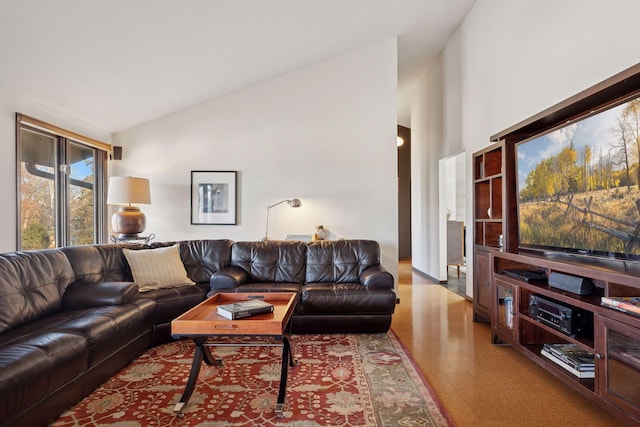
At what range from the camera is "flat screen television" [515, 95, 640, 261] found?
1819 millimetres

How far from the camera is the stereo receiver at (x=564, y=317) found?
202cm

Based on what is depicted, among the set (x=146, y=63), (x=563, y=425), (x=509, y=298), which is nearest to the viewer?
(x=563, y=425)

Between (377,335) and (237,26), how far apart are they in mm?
3146

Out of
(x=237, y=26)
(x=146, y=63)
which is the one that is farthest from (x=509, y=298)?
(x=146, y=63)

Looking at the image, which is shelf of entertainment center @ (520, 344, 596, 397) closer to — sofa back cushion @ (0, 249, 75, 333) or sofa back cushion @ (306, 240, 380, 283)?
sofa back cushion @ (306, 240, 380, 283)

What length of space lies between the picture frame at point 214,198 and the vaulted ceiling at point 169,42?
101cm

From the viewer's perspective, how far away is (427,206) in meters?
6.25

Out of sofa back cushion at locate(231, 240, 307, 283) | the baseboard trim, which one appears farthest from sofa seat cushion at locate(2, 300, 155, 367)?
the baseboard trim

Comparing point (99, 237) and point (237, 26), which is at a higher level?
point (237, 26)

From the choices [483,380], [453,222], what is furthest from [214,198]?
[453,222]

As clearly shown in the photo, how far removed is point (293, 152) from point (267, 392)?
10.3ft

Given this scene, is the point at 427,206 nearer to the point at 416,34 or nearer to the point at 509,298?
the point at 416,34

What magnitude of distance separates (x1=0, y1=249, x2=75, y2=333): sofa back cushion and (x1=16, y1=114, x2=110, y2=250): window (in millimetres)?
847

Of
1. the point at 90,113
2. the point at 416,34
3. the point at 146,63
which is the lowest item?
the point at 90,113
